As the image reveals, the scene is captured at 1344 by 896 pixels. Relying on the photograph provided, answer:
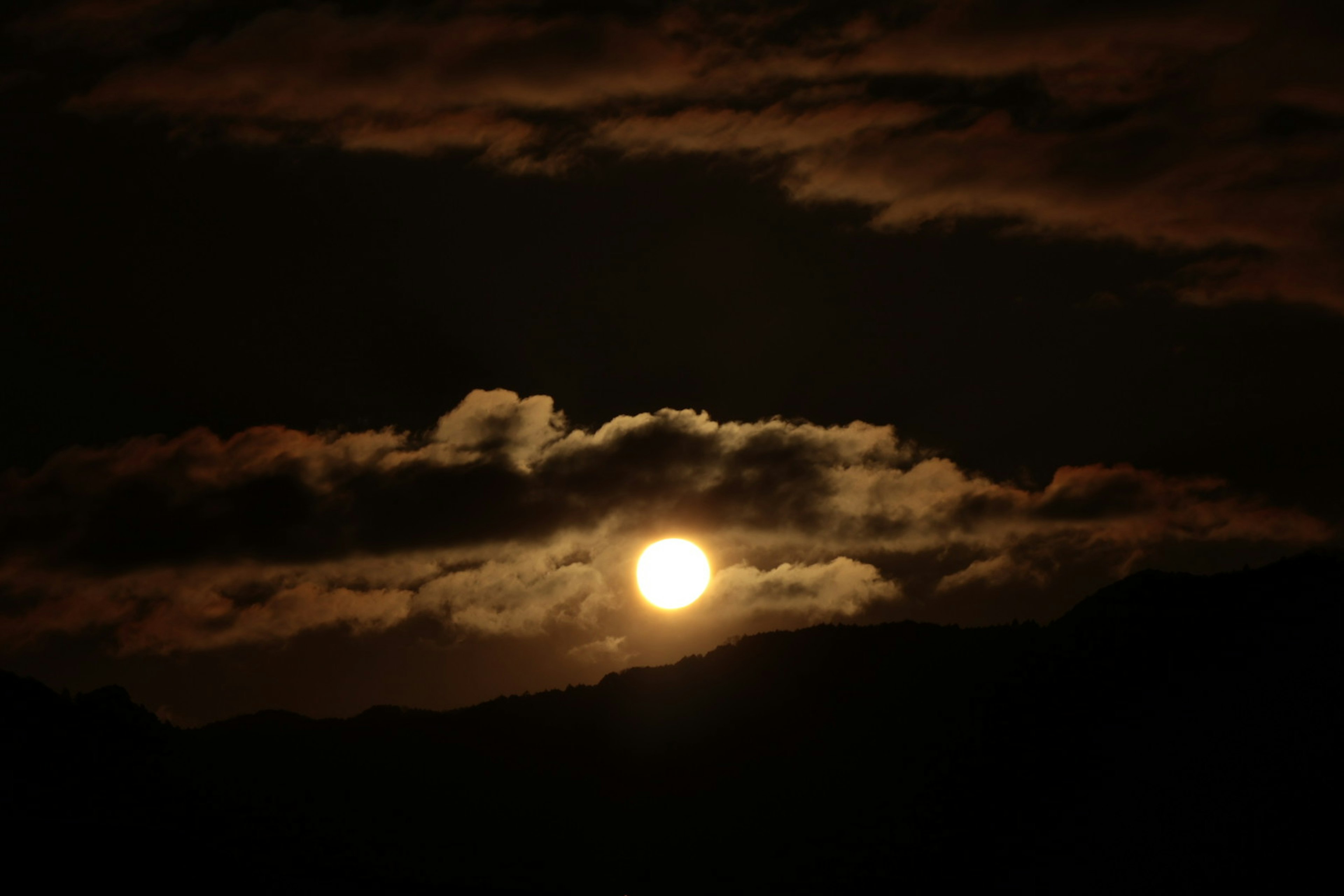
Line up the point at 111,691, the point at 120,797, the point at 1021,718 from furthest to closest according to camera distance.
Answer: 1. the point at 1021,718
2. the point at 111,691
3. the point at 120,797

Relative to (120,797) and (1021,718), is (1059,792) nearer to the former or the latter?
(1021,718)

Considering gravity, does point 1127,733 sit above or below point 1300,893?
above

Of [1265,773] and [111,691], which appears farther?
[111,691]

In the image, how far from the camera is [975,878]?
165 metres

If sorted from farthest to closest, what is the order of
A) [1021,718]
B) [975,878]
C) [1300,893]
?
1. [1021,718]
2. [975,878]
3. [1300,893]

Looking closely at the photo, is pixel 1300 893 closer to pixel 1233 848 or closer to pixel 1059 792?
pixel 1233 848

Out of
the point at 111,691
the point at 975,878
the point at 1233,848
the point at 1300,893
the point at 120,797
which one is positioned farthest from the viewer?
the point at 111,691

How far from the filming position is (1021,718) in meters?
190

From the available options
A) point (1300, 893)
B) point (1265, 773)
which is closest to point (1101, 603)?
point (1265, 773)


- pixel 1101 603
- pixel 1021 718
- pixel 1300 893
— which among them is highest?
pixel 1101 603

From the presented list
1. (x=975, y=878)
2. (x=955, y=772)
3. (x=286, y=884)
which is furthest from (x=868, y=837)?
(x=286, y=884)

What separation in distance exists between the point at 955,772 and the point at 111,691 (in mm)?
110879

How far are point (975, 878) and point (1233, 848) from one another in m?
39.8

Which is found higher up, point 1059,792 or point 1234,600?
point 1234,600
